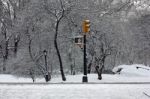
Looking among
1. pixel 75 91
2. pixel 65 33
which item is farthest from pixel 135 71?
pixel 75 91

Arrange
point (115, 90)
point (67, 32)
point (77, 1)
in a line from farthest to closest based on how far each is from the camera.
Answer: point (67, 32)
point (77, 1)
point (115, 90)

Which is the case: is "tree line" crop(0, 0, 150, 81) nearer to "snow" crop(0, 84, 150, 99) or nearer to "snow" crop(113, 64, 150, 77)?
"snow" crop(113, 64, 150, 77)

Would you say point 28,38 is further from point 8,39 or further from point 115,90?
point 115,90

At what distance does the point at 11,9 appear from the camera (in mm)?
56281

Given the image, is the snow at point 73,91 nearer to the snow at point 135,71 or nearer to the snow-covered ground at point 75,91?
the snow-covered ground at point 75,91

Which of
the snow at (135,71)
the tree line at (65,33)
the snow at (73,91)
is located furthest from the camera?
the snow at (135,71)

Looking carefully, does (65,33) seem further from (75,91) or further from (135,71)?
(75,91)

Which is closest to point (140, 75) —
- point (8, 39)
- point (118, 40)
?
point (118, 40)

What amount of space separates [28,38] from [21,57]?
2526 mm

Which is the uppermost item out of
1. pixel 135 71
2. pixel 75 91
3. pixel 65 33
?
pixel 65 33

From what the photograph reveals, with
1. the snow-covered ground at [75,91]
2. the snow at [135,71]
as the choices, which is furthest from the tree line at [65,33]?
the snow-covered ground at [75,91]

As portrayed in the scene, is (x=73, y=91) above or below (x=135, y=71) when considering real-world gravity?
above

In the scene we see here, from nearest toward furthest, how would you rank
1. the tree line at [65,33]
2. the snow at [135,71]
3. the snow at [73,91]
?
1. the snow at [73,91]
2. the tree line at [65,33]
3. the snow at [135,71]

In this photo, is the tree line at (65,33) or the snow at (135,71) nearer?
the tree line at (65,33)
